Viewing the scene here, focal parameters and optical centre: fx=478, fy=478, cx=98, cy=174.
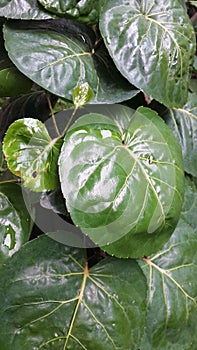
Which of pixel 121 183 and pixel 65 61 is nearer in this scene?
pixel 121 183

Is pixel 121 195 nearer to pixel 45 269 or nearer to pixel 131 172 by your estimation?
pixel 131 172

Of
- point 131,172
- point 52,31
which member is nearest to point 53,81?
point 52,31

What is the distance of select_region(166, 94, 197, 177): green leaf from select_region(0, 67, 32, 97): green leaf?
14.8 inches

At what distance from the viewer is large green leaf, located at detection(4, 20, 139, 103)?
0.92 meters

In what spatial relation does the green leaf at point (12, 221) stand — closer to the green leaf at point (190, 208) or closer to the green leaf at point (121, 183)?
the green leaf at point (121, 183)

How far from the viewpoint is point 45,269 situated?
930 mm

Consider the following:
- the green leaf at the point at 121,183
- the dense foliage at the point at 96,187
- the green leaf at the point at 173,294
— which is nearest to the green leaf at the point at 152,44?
the dense foliage at the point at 96,187

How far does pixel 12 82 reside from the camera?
3.27 feet

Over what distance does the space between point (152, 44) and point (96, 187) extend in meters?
0.36

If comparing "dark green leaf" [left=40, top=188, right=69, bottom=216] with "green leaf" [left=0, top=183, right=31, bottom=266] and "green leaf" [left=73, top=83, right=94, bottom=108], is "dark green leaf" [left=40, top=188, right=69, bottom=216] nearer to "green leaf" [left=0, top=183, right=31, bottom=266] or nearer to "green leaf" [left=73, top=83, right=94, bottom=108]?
"green leaf" [left=0, top=183, right=31, bottom=266]

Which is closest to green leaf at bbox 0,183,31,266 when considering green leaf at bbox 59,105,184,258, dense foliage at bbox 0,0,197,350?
dense foliage at bbox 0,0,197,350

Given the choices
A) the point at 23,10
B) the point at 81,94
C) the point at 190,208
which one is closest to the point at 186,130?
the point at 190,208

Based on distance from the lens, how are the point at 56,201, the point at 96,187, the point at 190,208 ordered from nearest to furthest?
the point at 96,187 → the point at 56,201 → the point at 190,208

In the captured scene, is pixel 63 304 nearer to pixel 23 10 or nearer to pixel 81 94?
pixel 81 94
